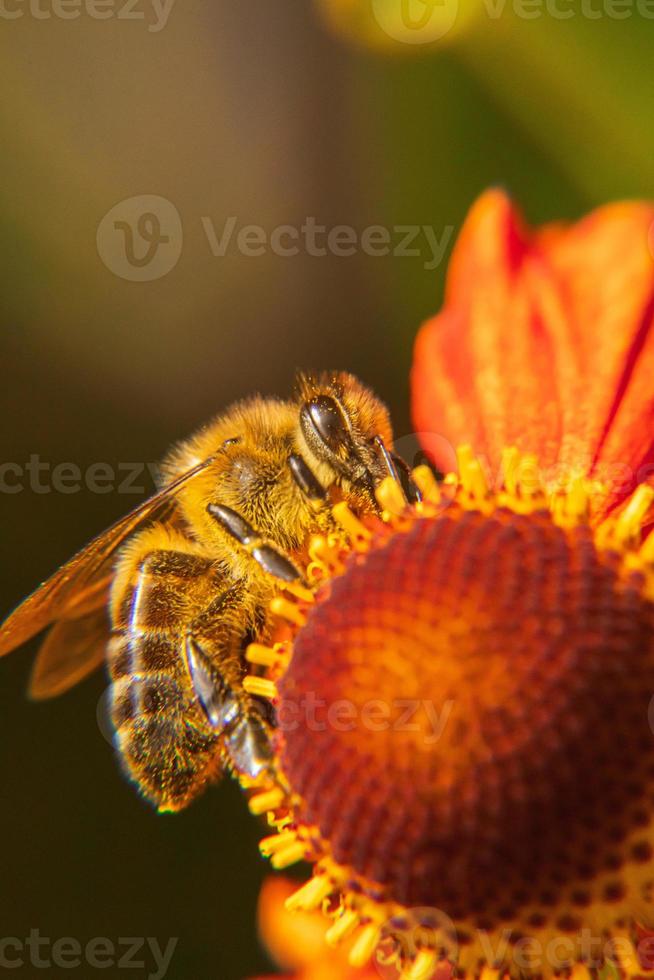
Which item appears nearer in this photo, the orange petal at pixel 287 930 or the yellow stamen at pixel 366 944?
the yellow stamen at pixel 366 944

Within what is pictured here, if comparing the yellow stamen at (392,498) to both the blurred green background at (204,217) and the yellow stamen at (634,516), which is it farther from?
the blurred green background at (204,217)

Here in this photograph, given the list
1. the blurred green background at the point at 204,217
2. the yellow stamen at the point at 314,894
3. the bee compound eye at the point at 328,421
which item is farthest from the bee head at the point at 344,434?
the blurred green background at the point at 204,217

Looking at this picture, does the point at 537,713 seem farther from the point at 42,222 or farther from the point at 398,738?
the point at 42,222

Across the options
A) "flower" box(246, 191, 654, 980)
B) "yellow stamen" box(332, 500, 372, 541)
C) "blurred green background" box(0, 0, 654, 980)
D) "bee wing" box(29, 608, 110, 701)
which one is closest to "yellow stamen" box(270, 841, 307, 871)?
"flower" box(246, 191, 654, 980)

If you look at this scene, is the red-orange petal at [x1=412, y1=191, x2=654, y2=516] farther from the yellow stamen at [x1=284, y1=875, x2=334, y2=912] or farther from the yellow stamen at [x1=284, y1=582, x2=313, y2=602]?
the yellow stamen at [x1=284, y1=875, x2=334, y2=912]

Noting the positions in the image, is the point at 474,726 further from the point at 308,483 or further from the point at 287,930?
the point at 287,930

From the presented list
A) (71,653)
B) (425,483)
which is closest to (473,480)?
(425,483)
